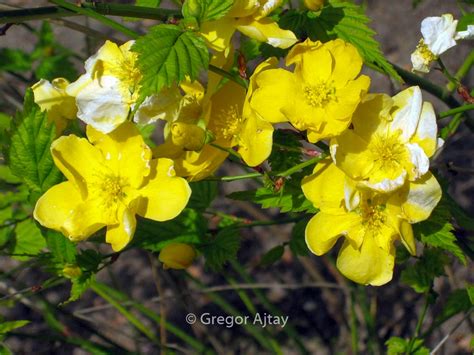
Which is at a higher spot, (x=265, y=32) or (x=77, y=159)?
(x=265, y=32)

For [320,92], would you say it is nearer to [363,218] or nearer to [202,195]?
[363,218]

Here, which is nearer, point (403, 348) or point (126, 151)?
point (126, 151)

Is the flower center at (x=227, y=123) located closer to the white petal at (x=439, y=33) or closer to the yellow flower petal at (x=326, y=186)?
the yellow flower petal at (x=326, y=186)

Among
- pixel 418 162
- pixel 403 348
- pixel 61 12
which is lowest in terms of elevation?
pixel 403 348

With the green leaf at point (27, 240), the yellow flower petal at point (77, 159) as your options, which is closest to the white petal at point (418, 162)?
the yellow flower petal at point (77, 159)

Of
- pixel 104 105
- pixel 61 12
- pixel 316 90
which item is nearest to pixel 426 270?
pixel 316 90
